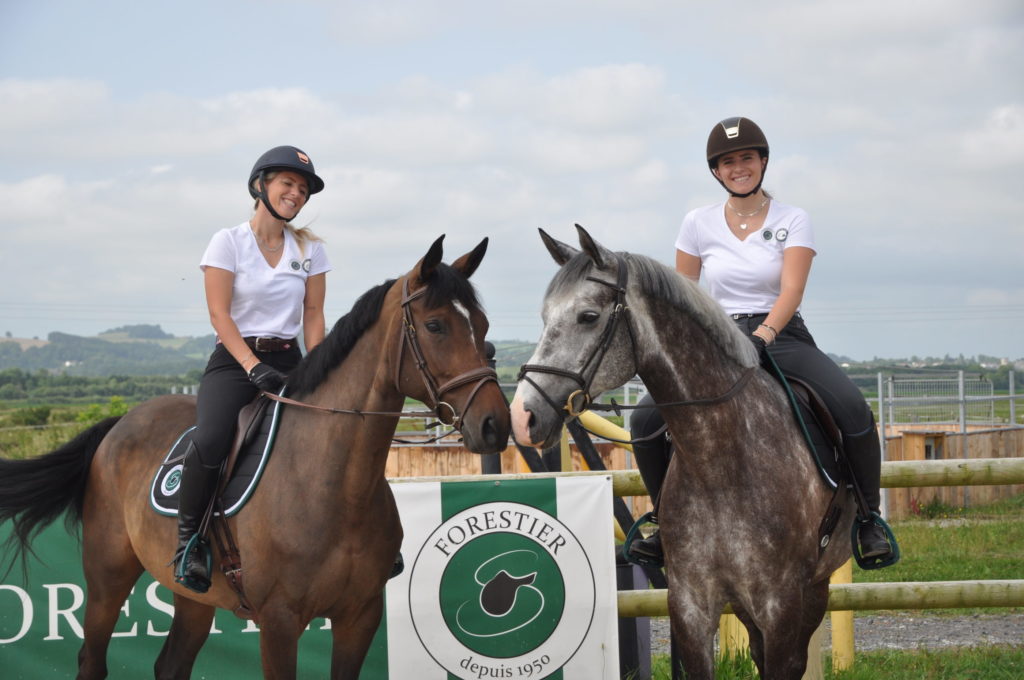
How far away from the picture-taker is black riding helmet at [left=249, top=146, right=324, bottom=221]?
4594 mm

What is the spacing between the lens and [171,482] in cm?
468

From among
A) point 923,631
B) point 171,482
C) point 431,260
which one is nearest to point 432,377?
point 431,260

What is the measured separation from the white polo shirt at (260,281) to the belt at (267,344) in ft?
0.09

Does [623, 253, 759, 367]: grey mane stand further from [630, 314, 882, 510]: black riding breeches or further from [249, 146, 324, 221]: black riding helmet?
[249, 146, 324, 221]: black riding helmet

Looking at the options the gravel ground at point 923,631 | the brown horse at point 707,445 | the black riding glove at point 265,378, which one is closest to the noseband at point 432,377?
the brown horse at point 707,445


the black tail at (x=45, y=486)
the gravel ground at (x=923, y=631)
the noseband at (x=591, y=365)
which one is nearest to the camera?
the noseband at (x=591, y=365)

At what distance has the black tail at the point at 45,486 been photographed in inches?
203

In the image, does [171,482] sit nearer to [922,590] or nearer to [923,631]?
→ [922,590]

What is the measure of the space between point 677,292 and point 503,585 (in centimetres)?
243

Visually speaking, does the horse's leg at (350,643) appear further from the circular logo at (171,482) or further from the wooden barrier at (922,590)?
the wooden barrier at (922,590)

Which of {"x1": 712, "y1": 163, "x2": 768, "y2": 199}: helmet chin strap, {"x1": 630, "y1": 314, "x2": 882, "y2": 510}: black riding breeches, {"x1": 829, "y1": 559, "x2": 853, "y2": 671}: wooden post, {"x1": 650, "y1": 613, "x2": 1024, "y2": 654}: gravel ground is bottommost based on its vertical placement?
{"x1": 650, "y1": 613, "x2": 1024, "y2": 654}: gravel ground

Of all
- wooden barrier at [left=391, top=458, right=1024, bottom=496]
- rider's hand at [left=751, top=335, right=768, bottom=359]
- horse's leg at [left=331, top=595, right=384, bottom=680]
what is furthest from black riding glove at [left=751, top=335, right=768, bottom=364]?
horse's leg at [left=331, top=595, right=384, bottom=680]

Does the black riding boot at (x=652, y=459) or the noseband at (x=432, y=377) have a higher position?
the noseband at (x=432, y=377)

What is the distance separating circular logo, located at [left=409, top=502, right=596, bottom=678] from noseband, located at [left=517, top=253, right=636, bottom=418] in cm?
205
